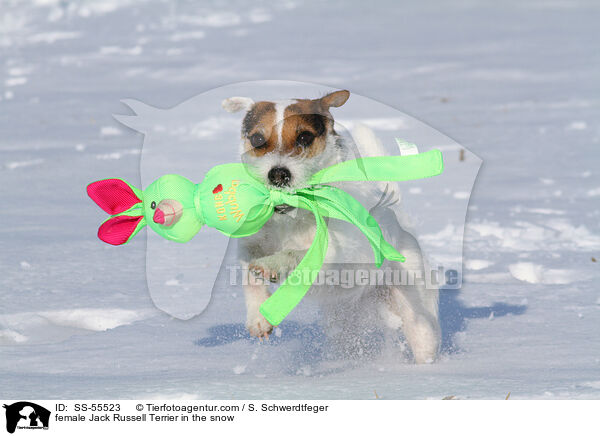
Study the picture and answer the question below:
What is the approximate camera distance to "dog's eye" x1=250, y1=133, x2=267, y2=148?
10.2 feet

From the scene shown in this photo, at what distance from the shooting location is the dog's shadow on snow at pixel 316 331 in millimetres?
3773

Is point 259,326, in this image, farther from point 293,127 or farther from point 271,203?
point 293,127

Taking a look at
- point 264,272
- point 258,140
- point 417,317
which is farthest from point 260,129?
point 417,317

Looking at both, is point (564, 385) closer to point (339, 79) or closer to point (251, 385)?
point (251, 385)

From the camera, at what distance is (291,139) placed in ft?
10.2

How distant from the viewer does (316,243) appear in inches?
126

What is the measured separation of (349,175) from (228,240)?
0.54 metres

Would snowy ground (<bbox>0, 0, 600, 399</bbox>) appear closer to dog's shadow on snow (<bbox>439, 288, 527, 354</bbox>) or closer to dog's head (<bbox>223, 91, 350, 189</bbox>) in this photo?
dog's shadow on snow (<bbox>439, 288, 527, 354</bbox>)

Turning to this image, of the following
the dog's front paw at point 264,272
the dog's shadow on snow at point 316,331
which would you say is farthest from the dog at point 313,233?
the dog's shadow on snow at point 316,331

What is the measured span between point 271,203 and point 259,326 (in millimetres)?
546

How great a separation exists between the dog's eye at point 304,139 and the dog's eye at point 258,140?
118 mm
